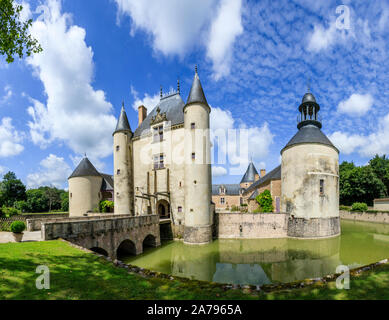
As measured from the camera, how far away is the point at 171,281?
5.02 metres

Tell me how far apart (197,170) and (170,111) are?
8415 mm

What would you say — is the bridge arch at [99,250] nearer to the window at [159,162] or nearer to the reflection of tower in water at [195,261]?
the reflection of tower in water at [195,261]

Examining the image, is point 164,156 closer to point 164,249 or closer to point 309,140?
point 164,249

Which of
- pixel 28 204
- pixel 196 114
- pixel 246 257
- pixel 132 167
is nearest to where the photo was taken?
pixel 246 257

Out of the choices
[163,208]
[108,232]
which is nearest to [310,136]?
[163,208]

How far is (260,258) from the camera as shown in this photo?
527 inches

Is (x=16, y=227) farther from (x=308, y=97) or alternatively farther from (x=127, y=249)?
(x=308, y=97)

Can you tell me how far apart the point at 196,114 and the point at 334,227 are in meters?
17.5

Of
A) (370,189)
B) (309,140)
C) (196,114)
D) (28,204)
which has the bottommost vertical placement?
(28,204)

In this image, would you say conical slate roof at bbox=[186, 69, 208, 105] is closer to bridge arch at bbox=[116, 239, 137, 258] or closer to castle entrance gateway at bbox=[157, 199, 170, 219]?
castle entrance gateway at bbox=[157, 199, 170, 219]

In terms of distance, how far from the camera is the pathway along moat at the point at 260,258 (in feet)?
34.2

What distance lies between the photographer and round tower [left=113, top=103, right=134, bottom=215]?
22297 millimetres

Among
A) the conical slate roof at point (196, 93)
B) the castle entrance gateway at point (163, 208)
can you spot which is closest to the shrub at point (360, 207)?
the castle entrance gateway at point (163, 208)
